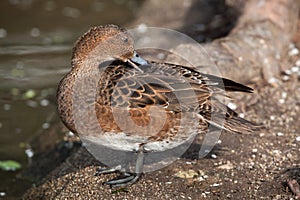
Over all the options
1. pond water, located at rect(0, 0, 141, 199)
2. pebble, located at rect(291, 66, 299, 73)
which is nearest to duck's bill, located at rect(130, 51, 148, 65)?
pond water, located at rect(0, 0, 141, 199)

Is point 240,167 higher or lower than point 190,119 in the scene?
lower

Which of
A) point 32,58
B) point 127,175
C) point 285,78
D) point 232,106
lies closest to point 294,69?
point 285,78

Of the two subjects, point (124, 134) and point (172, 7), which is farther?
point (172, 7)

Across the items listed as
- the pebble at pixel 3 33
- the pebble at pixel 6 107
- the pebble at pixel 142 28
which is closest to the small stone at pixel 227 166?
the pebble at pixel 6 107

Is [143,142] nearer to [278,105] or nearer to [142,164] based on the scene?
[142,164]

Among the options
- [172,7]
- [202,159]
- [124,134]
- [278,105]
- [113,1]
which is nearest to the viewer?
[124,134]

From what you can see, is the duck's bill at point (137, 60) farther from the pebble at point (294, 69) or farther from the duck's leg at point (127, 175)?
the pebble at point (294, 69)

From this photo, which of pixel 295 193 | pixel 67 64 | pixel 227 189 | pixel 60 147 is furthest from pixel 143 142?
A: pixel 67 64
